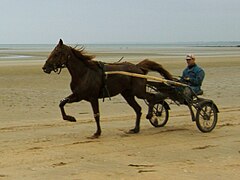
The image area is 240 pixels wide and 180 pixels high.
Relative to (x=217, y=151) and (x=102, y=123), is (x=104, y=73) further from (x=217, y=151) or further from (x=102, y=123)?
(x=217, y=151)

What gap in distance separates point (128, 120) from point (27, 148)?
4.17 metres

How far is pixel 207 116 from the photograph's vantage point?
1129 centimetres

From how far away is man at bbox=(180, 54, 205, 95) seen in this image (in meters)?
11.5

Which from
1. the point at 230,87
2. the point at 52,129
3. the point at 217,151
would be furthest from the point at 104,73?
the point at 230,87

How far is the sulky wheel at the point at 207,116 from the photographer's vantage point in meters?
11.1

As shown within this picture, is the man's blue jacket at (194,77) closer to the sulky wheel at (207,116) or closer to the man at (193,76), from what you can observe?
the man at (193,76)

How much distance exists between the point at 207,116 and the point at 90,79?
107 inches

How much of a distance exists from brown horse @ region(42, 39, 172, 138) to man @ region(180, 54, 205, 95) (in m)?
1.12

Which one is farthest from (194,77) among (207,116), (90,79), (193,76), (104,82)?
(90,79)

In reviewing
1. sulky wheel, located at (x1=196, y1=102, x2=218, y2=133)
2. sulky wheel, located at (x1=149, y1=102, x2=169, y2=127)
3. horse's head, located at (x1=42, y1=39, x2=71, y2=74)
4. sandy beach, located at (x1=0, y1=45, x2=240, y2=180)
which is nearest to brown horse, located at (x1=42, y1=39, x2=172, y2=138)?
horse's head, located at (x1=42, y1=39, x2=71, y2=74)

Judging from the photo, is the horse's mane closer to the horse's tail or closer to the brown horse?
the brown horse

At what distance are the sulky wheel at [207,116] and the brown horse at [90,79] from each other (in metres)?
1.25

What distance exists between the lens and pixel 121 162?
8.09m

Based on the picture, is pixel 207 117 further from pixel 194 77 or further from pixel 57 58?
pixel 57 58
